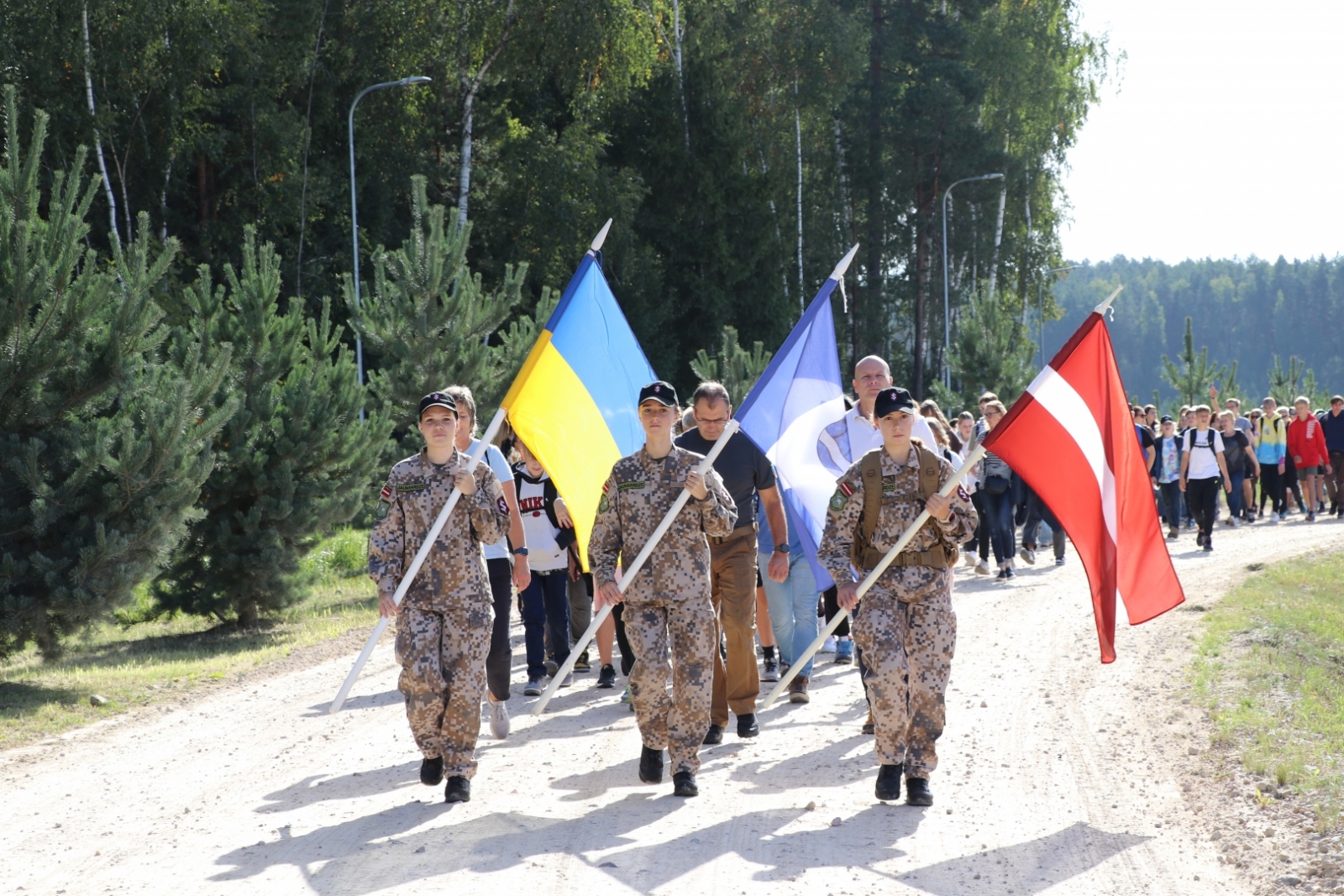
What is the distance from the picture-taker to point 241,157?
3091cm

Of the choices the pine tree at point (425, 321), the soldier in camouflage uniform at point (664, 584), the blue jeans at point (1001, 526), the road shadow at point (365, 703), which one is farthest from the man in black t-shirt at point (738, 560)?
the pine tree at point (425, 321)

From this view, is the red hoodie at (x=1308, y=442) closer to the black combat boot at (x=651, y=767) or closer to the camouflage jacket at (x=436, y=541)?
the black combat boot at (x=651, y=767)

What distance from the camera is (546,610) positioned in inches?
401

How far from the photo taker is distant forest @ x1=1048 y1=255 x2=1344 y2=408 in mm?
156125

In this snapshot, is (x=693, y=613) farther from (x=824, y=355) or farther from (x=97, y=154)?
(x=97, y=154)

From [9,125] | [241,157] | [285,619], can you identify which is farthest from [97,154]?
[9,125]

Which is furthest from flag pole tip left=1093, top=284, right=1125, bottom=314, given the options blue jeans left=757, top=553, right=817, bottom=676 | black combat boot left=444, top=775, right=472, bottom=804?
black combat boot left=444, top=775, right=472, bottom=804

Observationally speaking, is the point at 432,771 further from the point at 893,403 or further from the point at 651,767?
the point at 893,403

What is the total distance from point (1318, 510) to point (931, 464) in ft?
69.7

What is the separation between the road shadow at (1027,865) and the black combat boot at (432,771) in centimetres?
254

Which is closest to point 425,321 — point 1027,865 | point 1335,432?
point 1027,865

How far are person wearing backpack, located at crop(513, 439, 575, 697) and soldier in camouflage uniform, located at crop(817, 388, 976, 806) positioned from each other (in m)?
3.32

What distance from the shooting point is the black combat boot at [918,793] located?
669cm

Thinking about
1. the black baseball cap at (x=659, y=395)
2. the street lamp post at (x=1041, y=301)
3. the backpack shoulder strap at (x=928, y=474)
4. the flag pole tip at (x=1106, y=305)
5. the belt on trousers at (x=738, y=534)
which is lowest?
the belt on trousers at (x=738, y=534)
